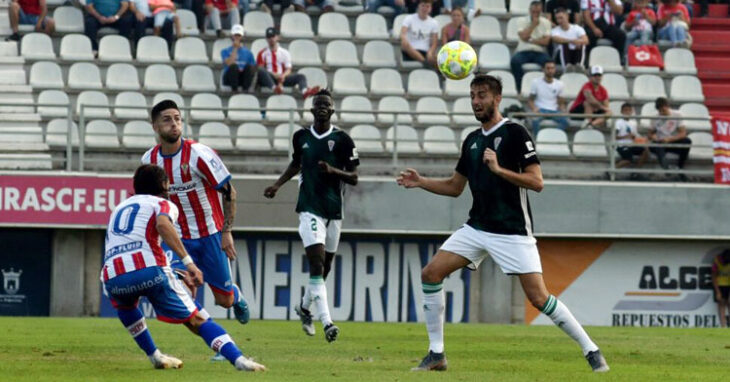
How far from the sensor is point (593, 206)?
2339cm

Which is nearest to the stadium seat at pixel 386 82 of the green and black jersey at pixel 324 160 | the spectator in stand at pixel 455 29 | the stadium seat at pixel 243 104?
the spectator in stand at pixel 455 29

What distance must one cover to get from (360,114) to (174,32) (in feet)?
13.1

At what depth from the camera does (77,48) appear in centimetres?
2550

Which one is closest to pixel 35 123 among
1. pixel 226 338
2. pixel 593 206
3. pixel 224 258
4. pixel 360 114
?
pixel 360 114

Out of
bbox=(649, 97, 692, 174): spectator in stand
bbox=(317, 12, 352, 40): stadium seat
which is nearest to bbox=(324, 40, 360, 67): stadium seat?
bbox=(317, 12, 352, 40): stadium seat

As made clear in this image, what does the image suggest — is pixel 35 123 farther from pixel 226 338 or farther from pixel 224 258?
pixel 226 338

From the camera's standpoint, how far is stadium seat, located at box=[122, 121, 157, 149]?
77.0ft

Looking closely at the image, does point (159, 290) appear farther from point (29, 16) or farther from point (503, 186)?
point (29, 16)

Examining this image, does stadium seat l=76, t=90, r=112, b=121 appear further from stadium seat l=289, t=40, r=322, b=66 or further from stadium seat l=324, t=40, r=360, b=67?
stadium seat l=324, t=40, r=360, b=67

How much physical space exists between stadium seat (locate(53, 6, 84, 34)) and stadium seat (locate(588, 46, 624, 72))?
9344 millimetres

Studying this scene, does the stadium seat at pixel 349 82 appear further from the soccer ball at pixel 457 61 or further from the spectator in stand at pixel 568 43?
the soccer ball at pixel 457 61

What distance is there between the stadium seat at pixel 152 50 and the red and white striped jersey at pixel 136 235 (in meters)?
15.3

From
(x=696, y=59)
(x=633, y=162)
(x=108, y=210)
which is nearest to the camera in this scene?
(x=108, y=210)

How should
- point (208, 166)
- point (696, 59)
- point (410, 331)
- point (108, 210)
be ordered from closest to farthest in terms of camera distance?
point (208, 166) < point (410, 331) < point (108, 210) < point (696, 59)
